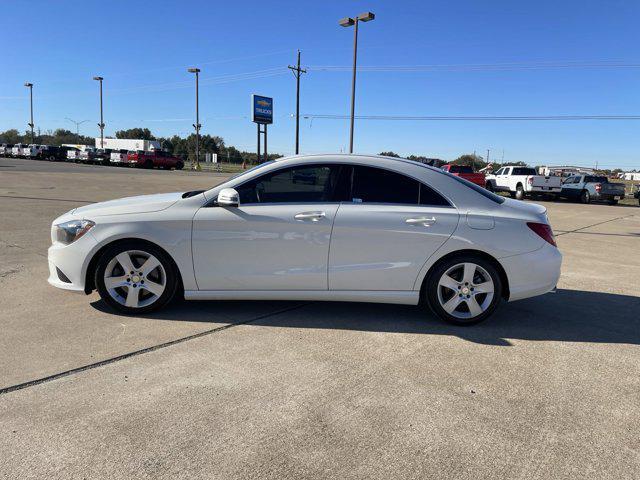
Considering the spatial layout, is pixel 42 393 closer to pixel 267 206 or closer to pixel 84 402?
pixel 84 402

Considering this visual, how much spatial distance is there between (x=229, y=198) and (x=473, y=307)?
2387mm

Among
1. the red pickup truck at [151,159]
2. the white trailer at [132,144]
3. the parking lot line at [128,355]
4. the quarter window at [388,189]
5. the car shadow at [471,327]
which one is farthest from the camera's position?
the white trailer at [132,144]

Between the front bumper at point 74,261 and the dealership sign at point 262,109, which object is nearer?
the front bumper at point 74,261

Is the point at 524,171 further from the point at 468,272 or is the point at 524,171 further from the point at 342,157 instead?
the point at 342,157

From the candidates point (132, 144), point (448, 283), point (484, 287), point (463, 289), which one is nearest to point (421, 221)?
point (448, 283)

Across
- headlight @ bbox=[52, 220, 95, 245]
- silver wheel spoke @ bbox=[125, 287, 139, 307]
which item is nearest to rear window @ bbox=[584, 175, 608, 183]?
silver wheel spoke @ bbox=[125, 287, 139, 307]

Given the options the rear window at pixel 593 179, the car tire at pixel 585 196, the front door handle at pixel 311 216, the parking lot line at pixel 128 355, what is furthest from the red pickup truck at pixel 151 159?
the front door handle at pixel 311 216

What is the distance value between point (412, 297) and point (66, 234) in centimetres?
321

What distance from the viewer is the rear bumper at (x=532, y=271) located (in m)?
4.35

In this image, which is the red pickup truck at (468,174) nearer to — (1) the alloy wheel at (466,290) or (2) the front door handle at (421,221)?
(1) the alloy wheel at (466,290)

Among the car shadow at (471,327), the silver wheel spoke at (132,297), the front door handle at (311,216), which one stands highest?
the front door handle at (311,216)

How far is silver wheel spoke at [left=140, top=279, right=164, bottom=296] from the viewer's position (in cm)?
441

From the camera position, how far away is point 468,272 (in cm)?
436

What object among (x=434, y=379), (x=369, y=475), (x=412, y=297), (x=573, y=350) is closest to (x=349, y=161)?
(x=412, y=297)
